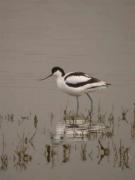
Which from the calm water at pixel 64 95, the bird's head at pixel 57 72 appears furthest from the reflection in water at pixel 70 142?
the bird's head at pixel 57 72

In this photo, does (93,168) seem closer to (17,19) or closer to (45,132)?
(45,132)

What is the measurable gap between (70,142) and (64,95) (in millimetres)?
312

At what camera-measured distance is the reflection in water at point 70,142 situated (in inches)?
102

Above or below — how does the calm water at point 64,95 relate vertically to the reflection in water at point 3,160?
above

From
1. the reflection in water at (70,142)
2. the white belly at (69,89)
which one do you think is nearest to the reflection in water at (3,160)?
Result: the reflection in water at (70,142)

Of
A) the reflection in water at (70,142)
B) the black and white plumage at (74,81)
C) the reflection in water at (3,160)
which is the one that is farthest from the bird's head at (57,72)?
the reflection in water at (3,160)

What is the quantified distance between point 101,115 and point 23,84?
1.82ft

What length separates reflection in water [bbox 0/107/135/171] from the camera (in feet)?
8.52

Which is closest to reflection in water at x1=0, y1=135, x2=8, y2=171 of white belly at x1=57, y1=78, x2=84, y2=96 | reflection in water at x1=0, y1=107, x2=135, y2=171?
reflection in water at x1=0, y1=107, x2=135, y2=171

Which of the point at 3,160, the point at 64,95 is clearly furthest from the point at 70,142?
the point at 3,160

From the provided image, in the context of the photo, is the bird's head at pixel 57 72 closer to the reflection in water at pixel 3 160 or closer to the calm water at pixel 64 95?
the calm water at pixel 64 95

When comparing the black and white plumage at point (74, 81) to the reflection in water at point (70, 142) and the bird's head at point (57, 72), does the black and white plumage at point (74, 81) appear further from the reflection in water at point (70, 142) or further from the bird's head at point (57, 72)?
the reflection in water at point (70, 142)

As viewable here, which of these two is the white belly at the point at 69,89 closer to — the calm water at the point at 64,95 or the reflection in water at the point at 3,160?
the calm water at the point at 64,95

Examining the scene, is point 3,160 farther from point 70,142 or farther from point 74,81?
point 74,81
